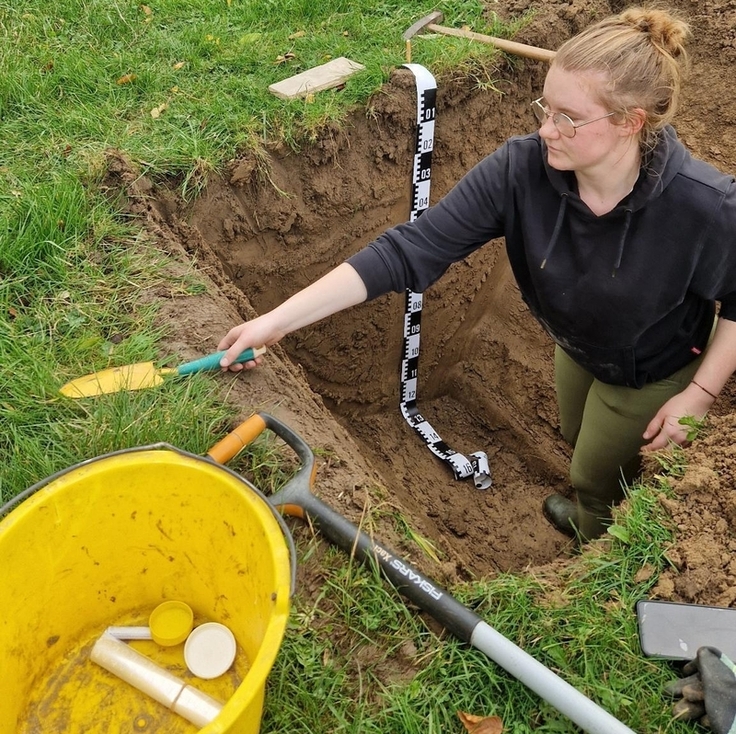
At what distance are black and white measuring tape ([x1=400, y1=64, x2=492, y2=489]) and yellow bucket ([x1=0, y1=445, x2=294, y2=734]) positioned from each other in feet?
7.17

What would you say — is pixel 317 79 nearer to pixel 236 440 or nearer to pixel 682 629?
pixel 236 440

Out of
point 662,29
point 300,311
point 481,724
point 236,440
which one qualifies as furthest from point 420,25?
point 481,724

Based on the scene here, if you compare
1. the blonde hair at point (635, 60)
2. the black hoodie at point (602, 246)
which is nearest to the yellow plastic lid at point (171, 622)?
the black hoodie at point (602, 246)

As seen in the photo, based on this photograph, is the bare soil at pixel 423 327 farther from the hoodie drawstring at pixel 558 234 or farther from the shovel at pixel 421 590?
the hoodie drawstring at pixel 558 234

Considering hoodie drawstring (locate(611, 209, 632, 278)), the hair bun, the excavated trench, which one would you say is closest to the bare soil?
the excavated trench

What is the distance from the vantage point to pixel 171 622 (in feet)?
5.82

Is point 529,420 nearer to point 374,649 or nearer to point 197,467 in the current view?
point 374,649

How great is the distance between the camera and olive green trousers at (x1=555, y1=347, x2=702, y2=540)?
2516 millimetres

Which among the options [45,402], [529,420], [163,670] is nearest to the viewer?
[163,670]

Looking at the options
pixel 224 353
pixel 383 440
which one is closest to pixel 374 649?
pixel 224 353

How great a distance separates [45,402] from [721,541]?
208cm

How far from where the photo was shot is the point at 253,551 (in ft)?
5.02

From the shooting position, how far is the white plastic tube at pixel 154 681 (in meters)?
1.59

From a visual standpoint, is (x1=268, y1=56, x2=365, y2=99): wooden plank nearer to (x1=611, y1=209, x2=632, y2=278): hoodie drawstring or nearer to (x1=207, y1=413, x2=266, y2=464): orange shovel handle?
(x1=611, y1=209, x2=632, y2=278): hoodie drawstring
